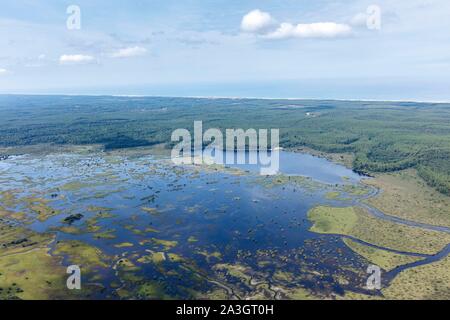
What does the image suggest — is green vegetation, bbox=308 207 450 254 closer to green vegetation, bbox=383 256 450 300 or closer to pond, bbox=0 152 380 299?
pond, bbox=0 152 380 299

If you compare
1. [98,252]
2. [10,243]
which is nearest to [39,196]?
[10,243]

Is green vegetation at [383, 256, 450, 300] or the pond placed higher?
the pond

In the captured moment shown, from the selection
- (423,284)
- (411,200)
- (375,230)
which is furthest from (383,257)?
(411,200)

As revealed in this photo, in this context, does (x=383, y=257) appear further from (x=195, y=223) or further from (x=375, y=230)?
(x=195, y=223)

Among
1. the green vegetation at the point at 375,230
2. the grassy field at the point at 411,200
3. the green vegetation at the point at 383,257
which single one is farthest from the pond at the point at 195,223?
the grassy field at the point at 411,200

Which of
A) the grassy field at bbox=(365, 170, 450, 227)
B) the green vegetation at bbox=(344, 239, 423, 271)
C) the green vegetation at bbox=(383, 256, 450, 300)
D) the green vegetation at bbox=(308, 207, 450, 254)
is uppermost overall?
the grassy field at bbox=(365, 170, 450, 227)

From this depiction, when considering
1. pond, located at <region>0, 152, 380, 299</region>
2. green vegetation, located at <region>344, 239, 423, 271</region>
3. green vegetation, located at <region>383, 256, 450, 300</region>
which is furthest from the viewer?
green vegetation, located at <region>344, 239, 423, 271</region>

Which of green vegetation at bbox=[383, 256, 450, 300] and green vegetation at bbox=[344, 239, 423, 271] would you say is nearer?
green vegetation at bbox=[383, 256, 450, 300]

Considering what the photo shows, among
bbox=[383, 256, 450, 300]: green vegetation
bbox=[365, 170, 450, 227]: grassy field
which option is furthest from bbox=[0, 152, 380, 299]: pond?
bbox=[365, 170, 450, 227]: grassy field

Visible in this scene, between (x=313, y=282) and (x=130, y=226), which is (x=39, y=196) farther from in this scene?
(x=313, y=282)
